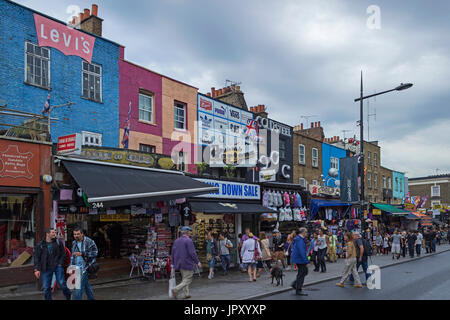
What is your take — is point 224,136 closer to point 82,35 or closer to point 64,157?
point 82,35

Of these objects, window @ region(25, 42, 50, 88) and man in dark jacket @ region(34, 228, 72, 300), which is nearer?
man in dark jacket @ region(34, 228, 72, 300)

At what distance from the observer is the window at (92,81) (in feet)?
52.5

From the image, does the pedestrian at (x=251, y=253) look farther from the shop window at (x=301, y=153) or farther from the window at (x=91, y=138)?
the shop window at (x=301, y=153)

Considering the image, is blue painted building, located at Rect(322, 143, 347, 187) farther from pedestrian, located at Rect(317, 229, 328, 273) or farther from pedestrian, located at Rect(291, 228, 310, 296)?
pedestrian, located at Rect(291, 228, 310, 296)

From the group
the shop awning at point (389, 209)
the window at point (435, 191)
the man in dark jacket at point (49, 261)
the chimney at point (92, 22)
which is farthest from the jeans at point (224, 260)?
the window at point (435, 191)

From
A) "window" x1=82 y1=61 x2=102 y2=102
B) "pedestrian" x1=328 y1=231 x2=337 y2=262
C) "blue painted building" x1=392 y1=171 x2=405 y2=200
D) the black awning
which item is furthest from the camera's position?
"blue painted building" x1=392 y1=171 x2=405 y2=200

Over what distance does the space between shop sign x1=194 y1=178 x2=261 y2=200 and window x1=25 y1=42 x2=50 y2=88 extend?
23.7ft

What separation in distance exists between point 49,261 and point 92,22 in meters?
12.3

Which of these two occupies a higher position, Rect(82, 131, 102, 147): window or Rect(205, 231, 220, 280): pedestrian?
Rect(82, 131, 102, 147): window

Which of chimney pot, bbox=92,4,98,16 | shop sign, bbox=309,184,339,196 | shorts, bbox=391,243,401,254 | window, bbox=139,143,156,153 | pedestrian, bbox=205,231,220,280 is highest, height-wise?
chimney pot, bbox=92,4,98,16

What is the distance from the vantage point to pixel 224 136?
859 inches

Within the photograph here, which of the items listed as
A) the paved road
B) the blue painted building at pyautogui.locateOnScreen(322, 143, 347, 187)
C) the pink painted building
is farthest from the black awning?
the blue painted building at pyautogui.locateOnScreen(322, 143, 347, 187)

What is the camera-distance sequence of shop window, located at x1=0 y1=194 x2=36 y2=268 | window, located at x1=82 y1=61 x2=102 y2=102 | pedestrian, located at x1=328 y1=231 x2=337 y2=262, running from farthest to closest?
1. pedestrian, located at x1=328 y1=231 x2=337 y2=262
2. window, located at x1=82 y1=61 x2=102 y2=102
3. shop window, located at x1=0 y1=194 x2=36 y2=268

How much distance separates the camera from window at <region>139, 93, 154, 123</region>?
18.1m
